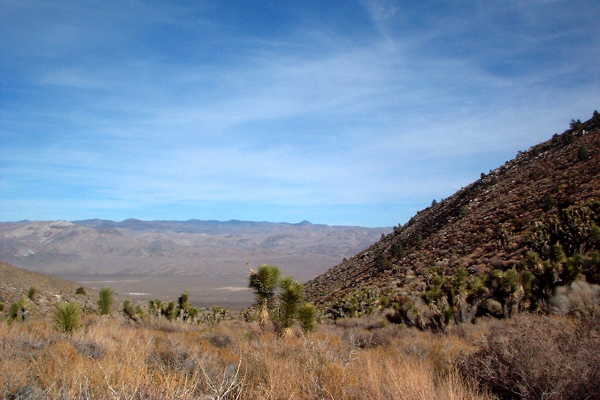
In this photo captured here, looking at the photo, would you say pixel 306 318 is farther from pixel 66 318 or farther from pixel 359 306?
pixel 359 306

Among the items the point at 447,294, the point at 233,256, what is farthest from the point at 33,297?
the point at 233,256

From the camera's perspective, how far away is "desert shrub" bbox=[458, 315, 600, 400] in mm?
4570

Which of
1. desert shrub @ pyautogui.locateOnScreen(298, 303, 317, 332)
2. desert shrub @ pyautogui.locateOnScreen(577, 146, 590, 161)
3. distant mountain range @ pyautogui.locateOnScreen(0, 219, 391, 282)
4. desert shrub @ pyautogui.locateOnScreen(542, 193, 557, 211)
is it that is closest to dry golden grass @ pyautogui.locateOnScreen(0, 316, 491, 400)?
desert shrub @ pyautogui.locateOnScreen(298, 303, 317, 332)

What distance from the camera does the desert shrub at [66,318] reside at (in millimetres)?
10711

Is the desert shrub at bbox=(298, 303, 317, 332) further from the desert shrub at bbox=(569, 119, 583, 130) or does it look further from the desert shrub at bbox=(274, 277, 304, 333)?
the desert shrub at bbox=(569, 119, 583, 130)

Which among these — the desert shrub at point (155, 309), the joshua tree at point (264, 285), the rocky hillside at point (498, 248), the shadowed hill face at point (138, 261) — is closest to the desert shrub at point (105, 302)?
the desert shrub at point (155, 309)

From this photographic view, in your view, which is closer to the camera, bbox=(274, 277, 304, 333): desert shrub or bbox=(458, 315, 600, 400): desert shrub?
bbox=(458, 315, 600, 400): desert shrub

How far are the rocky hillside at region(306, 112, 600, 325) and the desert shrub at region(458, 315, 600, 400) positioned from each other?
28.4 ft

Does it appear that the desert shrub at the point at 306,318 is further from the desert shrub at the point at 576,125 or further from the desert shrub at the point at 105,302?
the desert shrub at the point at 576,125

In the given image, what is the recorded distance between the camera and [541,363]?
195 inches

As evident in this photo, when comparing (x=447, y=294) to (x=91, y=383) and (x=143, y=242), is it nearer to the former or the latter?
(x=91, y=383)

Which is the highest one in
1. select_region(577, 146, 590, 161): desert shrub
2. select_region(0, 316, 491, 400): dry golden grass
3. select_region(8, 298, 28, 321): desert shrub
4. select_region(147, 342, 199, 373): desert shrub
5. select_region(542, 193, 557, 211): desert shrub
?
select_region(577, 146, 590, 161): desert shrub

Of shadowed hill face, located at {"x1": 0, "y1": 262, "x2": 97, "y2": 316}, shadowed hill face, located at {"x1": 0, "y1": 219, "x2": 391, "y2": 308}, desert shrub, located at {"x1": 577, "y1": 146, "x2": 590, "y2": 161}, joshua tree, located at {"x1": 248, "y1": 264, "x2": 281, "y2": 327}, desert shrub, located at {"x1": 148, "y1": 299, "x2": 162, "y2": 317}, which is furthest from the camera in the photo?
shadowed hill face, located at {"x1": 0, "y1": 219, "x2": 391, "y2": 308}

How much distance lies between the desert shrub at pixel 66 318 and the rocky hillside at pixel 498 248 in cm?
1083
